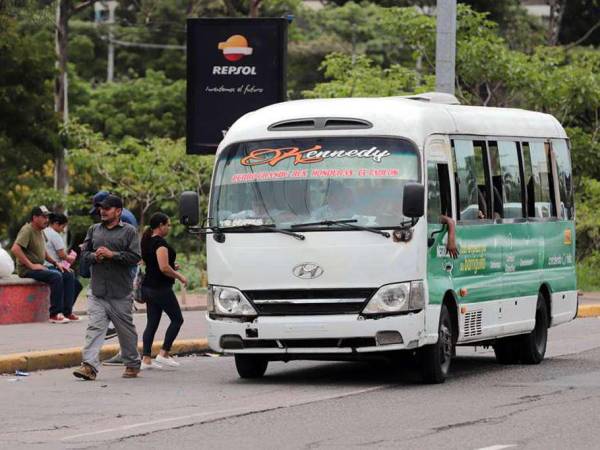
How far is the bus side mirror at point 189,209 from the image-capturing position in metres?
15.4

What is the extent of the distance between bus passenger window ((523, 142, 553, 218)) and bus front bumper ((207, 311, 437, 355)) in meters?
3.76

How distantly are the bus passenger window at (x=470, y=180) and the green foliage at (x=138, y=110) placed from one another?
4165cm

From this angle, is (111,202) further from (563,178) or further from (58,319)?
(58,319)

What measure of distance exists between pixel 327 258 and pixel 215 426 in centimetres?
321

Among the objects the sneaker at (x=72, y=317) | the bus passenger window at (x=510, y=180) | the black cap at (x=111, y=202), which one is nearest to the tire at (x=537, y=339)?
the bus passenger window at (x=510, y=180)

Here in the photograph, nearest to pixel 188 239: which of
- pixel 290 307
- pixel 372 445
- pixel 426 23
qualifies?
pixel 426 23

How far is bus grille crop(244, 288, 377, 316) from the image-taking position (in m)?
14.7

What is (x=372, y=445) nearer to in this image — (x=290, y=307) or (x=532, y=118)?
(x=290, y=307)

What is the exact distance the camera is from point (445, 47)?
2303 centimetres

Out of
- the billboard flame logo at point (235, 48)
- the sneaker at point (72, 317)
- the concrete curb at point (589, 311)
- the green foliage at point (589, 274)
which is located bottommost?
the green foliage at point (589, 274)

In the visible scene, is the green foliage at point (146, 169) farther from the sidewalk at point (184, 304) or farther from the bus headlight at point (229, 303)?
the bus headlight at point (229, 303)

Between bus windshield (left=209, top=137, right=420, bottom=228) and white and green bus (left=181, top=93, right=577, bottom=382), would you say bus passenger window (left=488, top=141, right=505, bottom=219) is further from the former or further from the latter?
bus windshield (left=209, top=137, right=420, bottom=228)

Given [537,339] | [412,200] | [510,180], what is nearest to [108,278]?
[412,200]

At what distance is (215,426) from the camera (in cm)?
1188
